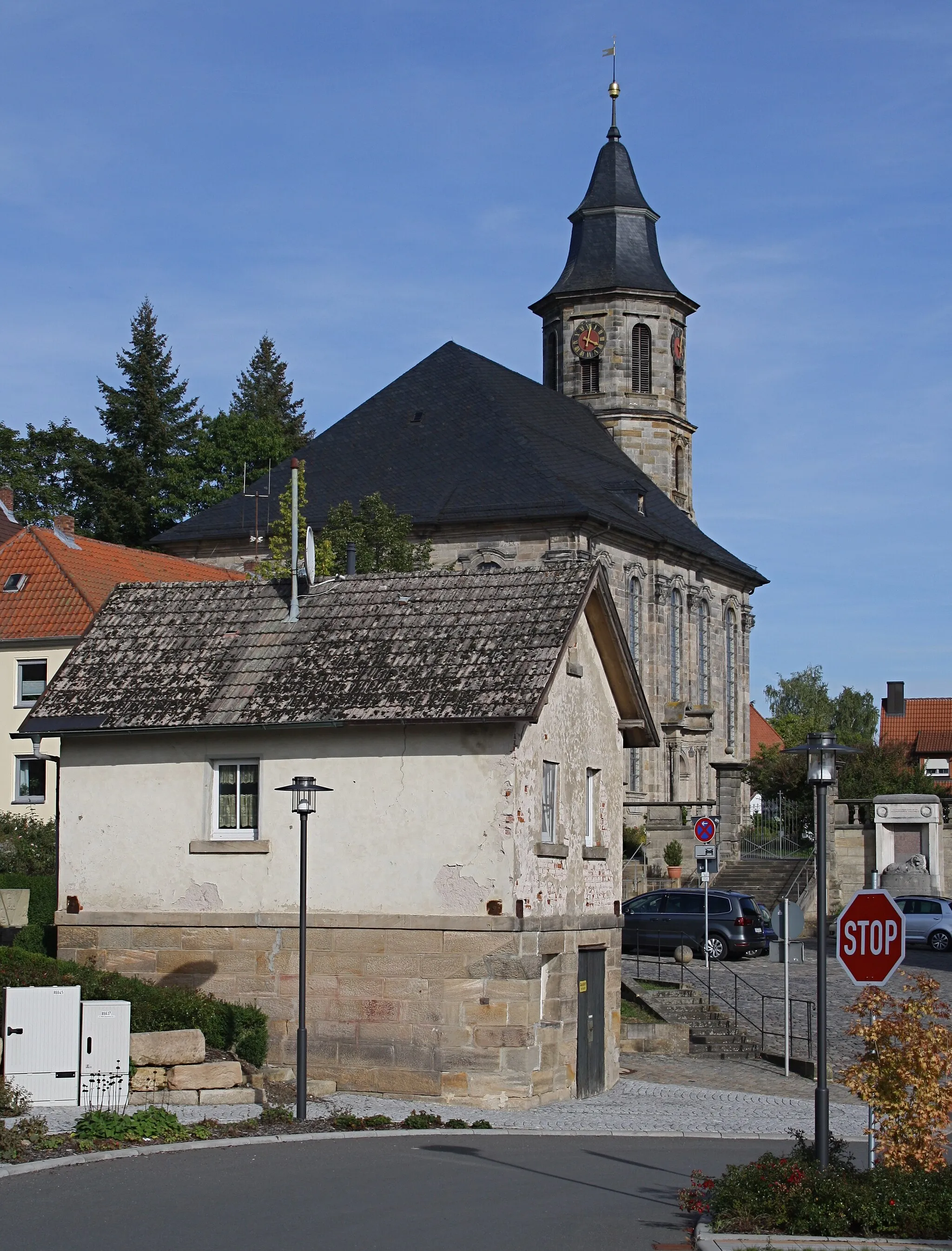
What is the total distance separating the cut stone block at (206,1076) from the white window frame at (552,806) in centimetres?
474

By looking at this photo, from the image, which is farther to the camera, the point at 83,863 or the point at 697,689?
the point at 697,689

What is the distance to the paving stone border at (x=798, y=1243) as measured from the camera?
11.9 meters

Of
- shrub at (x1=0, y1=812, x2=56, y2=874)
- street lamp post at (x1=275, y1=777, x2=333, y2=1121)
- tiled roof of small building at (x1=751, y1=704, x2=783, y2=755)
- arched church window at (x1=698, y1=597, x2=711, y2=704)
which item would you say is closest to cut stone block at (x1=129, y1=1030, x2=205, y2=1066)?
street lamp post at (x1=275, y1=777, x2=333, y2=1121)

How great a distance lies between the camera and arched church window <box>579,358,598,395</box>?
2682 inches

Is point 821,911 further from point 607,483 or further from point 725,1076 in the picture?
point 607,483

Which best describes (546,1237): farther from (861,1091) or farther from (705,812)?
(705,812)

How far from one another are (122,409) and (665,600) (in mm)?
26530

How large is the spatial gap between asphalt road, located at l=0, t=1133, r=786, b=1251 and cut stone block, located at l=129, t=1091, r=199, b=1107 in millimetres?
2203

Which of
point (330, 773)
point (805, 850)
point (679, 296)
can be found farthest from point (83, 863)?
point (679, 296)

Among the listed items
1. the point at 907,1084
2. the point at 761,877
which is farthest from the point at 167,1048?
the point at 761,877

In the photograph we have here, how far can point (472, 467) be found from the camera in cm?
5738

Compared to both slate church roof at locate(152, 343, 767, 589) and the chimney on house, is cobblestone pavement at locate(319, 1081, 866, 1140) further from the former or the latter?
the chimney on house

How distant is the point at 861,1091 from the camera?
1364cm

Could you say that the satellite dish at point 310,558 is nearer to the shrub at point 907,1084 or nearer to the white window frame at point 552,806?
the white window frame at point 552,806
